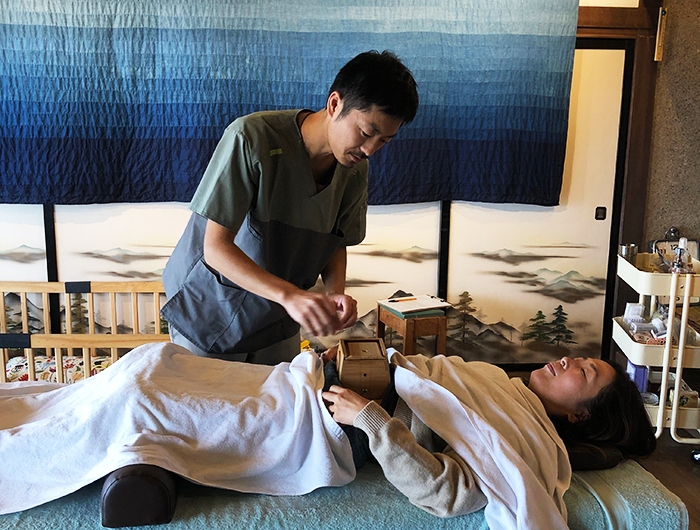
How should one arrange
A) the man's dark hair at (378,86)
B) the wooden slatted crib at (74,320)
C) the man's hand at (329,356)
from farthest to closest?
the wooden slatted crib at (74,320), the man's hand at (329,356), the man's dark hair at (378,86)

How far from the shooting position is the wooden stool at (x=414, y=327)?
114 inches

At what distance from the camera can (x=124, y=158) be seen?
292cm

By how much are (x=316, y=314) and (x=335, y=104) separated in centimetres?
50

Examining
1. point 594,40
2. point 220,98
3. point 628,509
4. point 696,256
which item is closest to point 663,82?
point 594,40

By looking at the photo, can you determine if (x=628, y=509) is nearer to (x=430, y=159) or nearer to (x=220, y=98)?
(x=430, y=159)

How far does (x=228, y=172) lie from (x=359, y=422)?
25.6 inches

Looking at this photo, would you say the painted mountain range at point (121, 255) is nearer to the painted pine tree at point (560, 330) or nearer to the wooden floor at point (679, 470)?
the painted pine tree at point (560, 330)

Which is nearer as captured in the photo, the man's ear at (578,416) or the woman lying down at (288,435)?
the woman lying down at (288,435)

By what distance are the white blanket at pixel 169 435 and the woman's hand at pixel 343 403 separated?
0.06 feet

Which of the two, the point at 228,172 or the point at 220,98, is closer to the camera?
the point at 228,172

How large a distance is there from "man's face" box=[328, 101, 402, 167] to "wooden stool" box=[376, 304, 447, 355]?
1.54 m

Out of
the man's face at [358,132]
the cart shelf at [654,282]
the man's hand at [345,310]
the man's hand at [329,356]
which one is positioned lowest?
the man's hand at [329,356]

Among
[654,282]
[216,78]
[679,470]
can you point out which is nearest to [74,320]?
[216,78]

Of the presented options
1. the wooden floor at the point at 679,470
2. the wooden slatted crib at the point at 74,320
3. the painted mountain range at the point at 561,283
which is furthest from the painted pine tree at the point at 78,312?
the wooden floor at the point at 679,470
